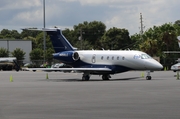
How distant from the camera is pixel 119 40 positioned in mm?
125188

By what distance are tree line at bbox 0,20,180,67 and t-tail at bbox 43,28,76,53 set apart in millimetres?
39561

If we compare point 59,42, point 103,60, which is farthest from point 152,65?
point 59,42

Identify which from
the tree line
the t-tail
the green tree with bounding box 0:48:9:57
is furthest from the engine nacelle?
the green tree with bounding box 0:48:9:57

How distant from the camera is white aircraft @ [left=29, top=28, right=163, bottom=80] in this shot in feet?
135

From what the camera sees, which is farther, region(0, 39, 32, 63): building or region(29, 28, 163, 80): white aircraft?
region(0, 39, 32, 63): building

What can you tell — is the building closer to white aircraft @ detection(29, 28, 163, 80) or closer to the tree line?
the tree line

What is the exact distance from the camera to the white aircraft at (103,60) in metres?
41.0

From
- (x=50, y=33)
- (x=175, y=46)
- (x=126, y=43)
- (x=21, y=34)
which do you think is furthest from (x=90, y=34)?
(x=50, y=33)

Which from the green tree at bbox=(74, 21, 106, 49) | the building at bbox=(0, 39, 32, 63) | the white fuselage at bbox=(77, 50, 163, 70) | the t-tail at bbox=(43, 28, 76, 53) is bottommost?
the white fuselage at bbox=(77, 50, 163, 70)

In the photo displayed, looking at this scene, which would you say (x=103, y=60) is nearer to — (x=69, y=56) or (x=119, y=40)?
(x=69, y=56)

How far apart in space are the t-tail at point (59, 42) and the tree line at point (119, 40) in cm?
3956

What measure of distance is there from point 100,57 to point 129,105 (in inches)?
975

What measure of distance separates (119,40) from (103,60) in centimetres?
8271

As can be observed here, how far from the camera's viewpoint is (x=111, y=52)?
141 ft
